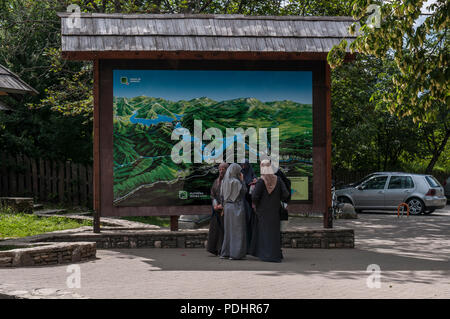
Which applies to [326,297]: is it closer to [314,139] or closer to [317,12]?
[314,139]

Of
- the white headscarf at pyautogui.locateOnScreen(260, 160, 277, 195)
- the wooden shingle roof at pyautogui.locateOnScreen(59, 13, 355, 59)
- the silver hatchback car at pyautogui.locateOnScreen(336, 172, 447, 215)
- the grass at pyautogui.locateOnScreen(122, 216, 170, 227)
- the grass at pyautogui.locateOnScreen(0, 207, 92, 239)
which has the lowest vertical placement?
the grass at pyautogui.locateOnScreen(122, 216, 170, 227)

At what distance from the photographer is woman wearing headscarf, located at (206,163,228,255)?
12.6 m

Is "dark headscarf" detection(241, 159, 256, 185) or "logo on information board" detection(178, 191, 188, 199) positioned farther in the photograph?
"logo on information board" detection(178, 191, 188, 199)

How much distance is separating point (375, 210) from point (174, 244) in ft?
52.2

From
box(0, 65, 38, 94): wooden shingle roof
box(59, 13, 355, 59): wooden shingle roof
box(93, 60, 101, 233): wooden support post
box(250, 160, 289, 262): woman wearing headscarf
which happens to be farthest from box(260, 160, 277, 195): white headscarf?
box(0, 65, 38, 94): wooden shingle roof

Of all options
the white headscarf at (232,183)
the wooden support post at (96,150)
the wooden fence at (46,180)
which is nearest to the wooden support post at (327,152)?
the white headscarf at (232,183)

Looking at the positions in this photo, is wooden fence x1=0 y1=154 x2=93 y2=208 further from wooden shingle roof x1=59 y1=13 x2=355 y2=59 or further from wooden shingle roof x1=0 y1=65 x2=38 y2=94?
wooden shingle roof x1=59 y1=13 x2=355 y2=59

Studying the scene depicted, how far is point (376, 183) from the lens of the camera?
2581 cm

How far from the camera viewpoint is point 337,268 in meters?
10.8

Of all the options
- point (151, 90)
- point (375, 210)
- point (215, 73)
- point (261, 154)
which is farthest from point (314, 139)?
point (375, 210)

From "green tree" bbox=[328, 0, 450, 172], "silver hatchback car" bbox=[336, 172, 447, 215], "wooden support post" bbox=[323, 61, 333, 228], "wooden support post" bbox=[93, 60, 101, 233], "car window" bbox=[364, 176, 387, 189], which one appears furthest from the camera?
"car window" bbox=[364, 176, 387, 189]

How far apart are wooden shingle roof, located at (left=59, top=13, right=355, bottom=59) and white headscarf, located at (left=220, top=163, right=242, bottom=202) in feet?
8.04

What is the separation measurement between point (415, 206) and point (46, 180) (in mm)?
13495

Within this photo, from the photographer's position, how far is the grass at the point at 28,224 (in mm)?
14969
